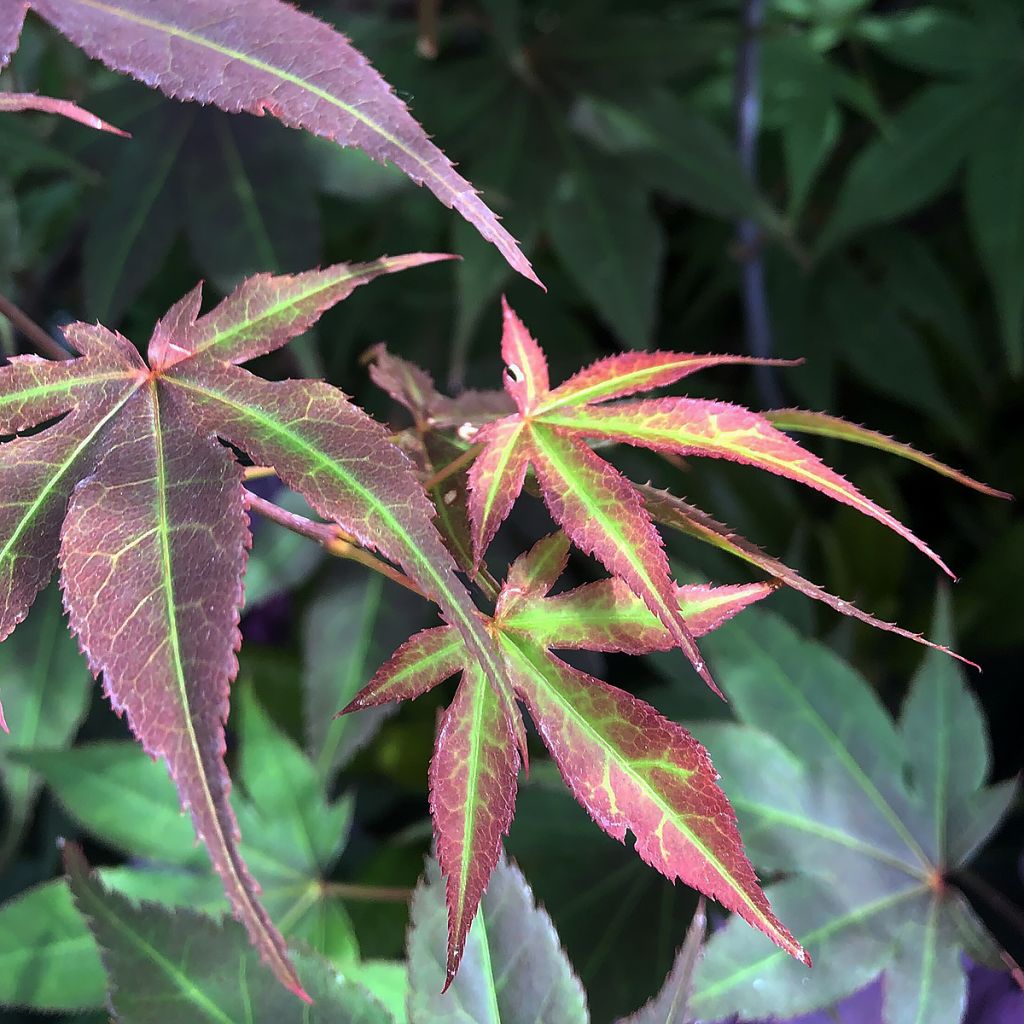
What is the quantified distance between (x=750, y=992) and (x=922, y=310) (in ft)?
2.16

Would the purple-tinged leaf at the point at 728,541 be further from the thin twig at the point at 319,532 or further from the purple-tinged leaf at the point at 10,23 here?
the purple-tinged leaf at the point at 10,23

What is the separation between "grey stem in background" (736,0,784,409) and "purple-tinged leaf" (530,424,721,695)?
1.57 ft

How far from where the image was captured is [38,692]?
2.00 ft

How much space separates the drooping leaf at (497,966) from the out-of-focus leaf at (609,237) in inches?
16.2

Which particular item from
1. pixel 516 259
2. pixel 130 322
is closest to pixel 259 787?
pixel 516 259

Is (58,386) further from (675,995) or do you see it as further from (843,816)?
(843,816)

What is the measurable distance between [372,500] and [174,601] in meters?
0.05

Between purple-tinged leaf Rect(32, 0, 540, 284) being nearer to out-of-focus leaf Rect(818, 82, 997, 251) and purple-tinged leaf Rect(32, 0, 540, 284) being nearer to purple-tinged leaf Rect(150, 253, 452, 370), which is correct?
purple-tinged leaf Rect(150, 253, 452, 370)

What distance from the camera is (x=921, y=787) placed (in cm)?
49

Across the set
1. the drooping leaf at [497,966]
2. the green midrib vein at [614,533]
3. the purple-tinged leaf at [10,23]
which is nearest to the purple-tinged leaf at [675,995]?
the drooping leaf at [497,966]

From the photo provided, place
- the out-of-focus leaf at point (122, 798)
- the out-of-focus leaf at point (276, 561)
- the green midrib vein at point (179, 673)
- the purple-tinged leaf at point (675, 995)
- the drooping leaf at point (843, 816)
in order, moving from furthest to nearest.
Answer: the out-of-focus leaf at point (276, 561), the out-of-focus leaf at point (122, 798), the drooping leaf at point (843, 816), the purple-tinged leaf at point (675, 995), the green midrib vein at point (179, 673)

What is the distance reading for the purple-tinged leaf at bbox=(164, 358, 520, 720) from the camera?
0.76ft

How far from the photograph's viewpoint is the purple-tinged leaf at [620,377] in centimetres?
30

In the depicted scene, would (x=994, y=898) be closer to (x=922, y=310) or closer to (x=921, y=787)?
(x=921, y=787)
